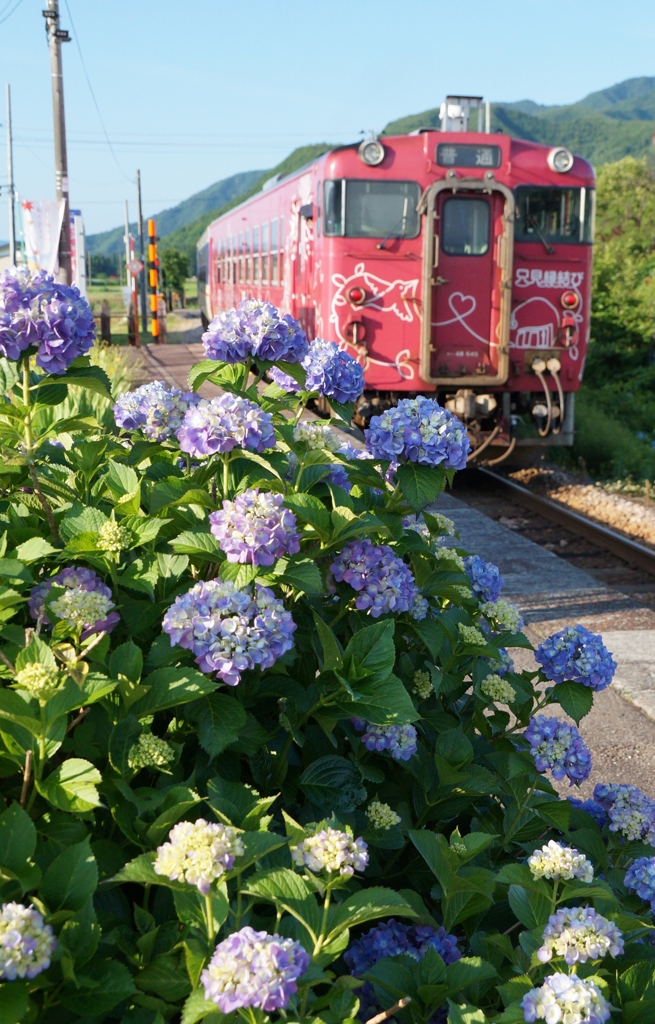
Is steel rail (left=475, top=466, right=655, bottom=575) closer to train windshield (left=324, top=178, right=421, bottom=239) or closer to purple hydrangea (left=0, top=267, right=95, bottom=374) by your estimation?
train windshield (left=324, top=178, right=421, bottom=239)

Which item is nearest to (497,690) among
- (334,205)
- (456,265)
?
(334,205)

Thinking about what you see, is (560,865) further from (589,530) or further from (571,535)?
(571,535)

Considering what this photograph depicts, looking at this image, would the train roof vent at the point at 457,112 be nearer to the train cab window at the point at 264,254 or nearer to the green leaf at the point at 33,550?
the train cab window at the point at 264,254

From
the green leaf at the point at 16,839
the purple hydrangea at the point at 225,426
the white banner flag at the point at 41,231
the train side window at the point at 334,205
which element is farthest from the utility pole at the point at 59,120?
the green leaf at the point at 16,839

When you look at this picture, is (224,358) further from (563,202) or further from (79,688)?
(563,202)

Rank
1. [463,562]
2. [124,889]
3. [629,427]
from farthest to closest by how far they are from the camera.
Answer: [629,427], [463,562], [124,889]

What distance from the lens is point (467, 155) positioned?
9977 millimetres

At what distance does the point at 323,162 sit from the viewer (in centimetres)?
1005

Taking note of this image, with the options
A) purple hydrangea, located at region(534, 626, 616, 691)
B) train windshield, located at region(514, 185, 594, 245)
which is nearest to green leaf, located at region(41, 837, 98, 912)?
purple hydrangea, located at region(534, 626, 616, 691)

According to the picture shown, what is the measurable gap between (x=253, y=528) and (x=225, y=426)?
24cm

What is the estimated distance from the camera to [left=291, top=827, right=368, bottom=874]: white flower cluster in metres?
1.48

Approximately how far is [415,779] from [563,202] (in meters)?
9.30

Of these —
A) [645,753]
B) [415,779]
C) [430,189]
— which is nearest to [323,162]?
[430,189]

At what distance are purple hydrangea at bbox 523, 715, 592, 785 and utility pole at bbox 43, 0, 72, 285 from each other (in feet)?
35.8
